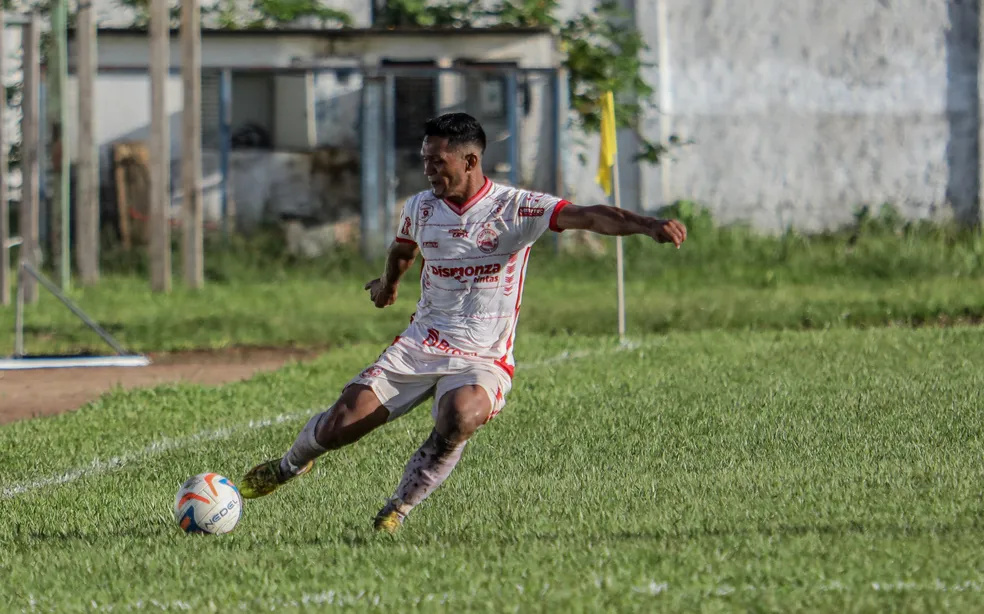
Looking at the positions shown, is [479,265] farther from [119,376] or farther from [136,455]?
[119,376]

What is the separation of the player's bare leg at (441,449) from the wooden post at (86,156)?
43.3 ft

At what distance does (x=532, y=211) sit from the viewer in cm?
662

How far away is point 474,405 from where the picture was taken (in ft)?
21.1

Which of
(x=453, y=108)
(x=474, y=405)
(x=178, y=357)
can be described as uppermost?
(x=453, y=108)

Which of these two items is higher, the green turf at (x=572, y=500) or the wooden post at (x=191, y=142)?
the wooden post at (x=191, y=142)

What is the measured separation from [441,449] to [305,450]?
66 centimetres

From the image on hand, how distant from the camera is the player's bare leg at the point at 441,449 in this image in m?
6.42

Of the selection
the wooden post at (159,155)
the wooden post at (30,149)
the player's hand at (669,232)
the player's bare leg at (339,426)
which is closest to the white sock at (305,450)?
the player's bare leg at (339,426)

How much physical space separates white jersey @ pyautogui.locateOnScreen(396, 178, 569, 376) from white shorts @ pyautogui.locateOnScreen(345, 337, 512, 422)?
4 centimetres

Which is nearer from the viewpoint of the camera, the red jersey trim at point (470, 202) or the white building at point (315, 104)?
the red jersey trim at point (470, 202)

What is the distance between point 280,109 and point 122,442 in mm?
15077

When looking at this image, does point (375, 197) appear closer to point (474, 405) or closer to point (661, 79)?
point (661, 79)

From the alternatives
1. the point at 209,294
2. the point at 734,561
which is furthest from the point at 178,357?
the point at 734,561

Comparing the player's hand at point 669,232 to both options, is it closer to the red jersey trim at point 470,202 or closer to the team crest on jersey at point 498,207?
the team crest on jersey at point 498,207
